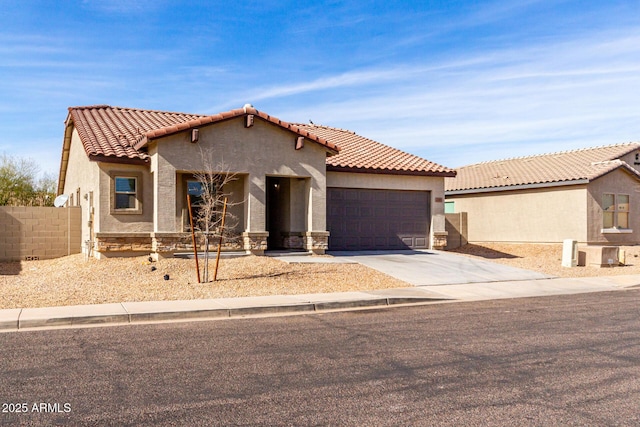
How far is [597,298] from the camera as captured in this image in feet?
48.3

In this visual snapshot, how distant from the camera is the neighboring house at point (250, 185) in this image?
18891mm

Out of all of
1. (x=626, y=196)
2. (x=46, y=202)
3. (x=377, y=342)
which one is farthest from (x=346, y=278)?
(x=46, y=202)

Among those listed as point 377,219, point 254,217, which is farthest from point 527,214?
point 254,217

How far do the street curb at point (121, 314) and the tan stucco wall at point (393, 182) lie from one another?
10100mm

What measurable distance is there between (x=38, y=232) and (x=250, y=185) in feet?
27.7

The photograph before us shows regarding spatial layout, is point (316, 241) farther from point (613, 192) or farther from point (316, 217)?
point (613, 192)

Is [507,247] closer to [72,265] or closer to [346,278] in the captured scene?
[346,278]

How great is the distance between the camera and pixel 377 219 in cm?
2383

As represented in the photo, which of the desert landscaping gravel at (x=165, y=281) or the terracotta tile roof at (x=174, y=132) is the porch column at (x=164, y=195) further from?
the desert landscaping gravel at (x=165, y=281)

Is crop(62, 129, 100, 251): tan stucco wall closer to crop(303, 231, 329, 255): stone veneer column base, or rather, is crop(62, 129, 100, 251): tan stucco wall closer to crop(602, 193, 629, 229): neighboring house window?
crop(303, 231, 329, 255): stone veneer column base

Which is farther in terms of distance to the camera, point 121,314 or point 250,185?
point 250,185

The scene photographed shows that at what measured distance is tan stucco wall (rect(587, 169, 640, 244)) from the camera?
26922 mm

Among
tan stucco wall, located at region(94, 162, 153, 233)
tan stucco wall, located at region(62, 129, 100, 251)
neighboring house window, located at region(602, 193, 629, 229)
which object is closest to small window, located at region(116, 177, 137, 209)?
tan stucco wall, located at region(94, 162, 153, 233)

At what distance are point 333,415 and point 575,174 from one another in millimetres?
24454
